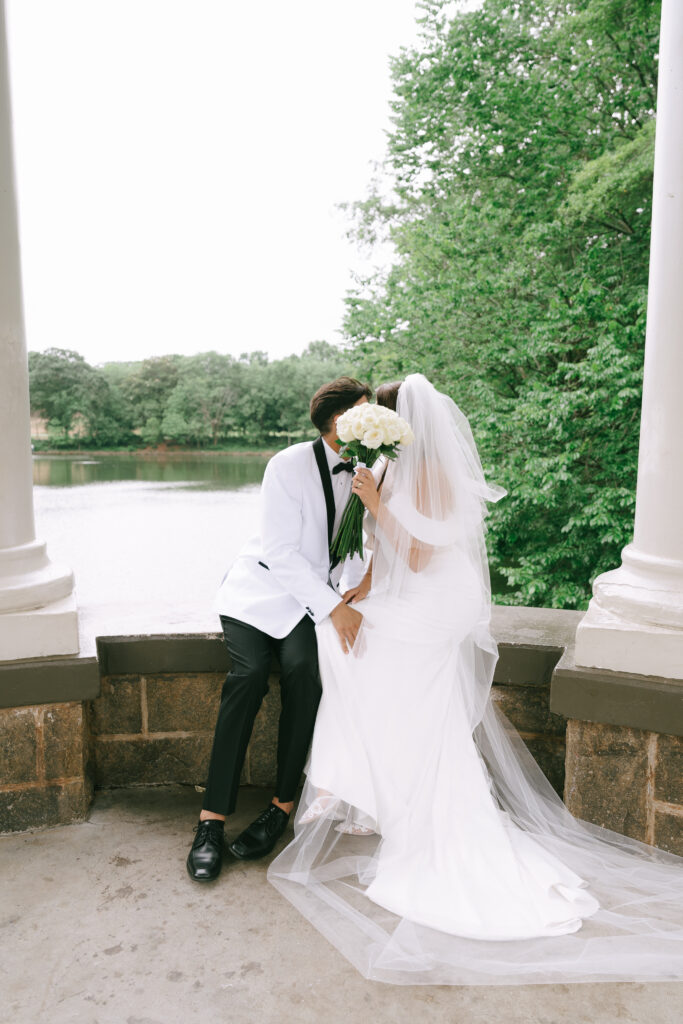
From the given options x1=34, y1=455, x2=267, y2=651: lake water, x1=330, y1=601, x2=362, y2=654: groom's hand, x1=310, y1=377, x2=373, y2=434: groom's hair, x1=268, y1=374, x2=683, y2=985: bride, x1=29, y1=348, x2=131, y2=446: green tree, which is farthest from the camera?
x1=29, y1=348, x2=131, y2=446: green tree

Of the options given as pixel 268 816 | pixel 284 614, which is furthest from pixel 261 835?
pixel 284 614

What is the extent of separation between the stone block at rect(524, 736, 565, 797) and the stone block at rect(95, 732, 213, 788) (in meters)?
1.14

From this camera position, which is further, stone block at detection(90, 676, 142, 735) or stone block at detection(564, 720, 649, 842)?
stone block at detection(90, 676, 142, 735)

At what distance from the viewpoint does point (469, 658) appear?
8.13 feet

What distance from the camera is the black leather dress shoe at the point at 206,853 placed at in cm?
222

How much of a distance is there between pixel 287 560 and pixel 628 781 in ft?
4.02

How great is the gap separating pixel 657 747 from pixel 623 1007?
2.44 ft

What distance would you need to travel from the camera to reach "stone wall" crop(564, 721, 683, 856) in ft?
7.45

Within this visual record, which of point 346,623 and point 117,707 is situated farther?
point 117,707

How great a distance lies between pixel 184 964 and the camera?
1.86 m

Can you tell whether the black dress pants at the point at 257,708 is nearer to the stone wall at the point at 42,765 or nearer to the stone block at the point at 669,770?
the stone wall at the point at 42,765

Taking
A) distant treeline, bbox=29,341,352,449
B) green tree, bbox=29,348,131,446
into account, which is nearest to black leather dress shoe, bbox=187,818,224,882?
distant treeline, bbox=29,341,352,449

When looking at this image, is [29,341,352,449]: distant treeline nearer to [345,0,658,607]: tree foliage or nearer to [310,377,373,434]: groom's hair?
[345,0,658,607]: tree foliage

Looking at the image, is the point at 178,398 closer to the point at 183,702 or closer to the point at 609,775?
the point at 183,702
